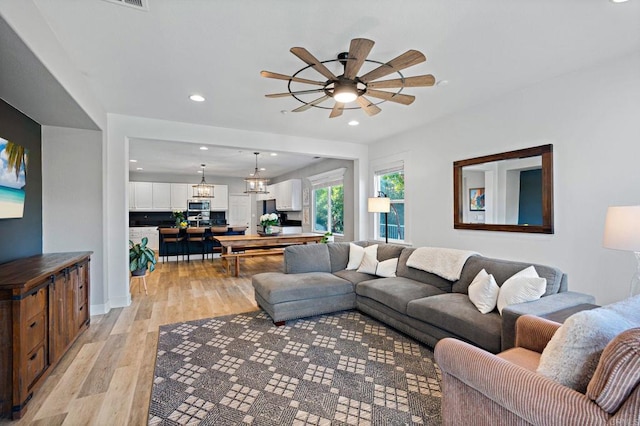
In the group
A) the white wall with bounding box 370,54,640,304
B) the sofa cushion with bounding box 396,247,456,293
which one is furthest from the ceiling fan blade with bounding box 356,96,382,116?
the sofa cushion with bounding box 396,247,456,293

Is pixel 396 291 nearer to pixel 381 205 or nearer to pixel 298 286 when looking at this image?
pixel 298 286

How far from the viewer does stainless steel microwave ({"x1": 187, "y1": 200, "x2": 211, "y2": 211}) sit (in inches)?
392

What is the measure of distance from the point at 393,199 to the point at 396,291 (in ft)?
8.24

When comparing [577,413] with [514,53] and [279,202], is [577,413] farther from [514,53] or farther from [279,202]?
[279,202]

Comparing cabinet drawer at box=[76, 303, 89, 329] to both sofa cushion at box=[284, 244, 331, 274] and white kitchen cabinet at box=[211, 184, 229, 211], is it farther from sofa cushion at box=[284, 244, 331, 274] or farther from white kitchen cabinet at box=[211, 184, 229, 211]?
white kitchen cabinet at box=[211, 184, 229, 211]

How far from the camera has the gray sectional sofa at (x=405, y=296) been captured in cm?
225

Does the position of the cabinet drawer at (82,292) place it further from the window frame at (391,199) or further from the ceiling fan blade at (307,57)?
the window frame at (391,199)

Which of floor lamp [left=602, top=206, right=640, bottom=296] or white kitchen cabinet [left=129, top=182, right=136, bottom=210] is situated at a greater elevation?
white kitchen cabinet [left=129, top=182, right=136, bottom=210]

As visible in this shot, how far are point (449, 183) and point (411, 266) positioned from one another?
4.58ft

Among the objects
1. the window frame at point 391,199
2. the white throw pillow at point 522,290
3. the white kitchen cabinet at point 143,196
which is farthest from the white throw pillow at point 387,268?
the white kitchen cabinet at point 143,196

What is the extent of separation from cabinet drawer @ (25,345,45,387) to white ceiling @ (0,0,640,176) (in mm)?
2268

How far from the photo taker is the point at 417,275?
11.7 feet

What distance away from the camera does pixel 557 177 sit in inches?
120

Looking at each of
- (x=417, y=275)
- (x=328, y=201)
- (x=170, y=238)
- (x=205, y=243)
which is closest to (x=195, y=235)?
(x=205, y=243)
